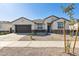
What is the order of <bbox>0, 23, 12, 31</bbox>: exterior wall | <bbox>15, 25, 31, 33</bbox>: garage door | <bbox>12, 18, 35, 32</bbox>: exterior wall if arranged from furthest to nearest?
<bbox>0, 23, 12, 31</bbox>: exterior wall → <bbox>12, 18, 35, 32</bbox>: exterior wall → <bbox>15, 25, 31, 33</bbox>: garage door

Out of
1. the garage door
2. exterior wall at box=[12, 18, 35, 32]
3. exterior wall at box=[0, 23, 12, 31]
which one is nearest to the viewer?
the garage door

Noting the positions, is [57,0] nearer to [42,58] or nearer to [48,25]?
[42,58]

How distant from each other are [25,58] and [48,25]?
29.9 feet

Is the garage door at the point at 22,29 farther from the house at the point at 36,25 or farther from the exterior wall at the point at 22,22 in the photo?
the exterior wall at the point at 22,22

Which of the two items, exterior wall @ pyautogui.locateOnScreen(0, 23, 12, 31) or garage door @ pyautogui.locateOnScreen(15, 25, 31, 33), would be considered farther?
exterior wall @ pyautogui.locateOnScreen(0, 23, 12, 31)

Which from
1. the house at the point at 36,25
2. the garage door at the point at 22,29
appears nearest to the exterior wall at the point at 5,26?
the house at the point at 36,25

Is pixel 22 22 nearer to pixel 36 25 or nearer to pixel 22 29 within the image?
pixel 22 29

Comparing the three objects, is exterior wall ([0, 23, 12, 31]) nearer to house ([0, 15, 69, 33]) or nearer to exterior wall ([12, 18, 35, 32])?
house ([0, 15, 69, 33])

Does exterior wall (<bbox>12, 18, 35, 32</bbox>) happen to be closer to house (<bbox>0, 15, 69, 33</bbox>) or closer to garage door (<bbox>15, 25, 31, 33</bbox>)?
house (<bbox>0, 15, 69, 33</bbox>)

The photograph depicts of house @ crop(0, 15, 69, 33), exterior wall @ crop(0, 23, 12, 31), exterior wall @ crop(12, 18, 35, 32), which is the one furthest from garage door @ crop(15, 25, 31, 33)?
exterior wall @ crop(0, 23, 12, 31)

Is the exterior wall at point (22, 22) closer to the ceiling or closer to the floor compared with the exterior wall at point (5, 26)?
closer to the ceiling

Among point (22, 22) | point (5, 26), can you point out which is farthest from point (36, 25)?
point (5, 26)

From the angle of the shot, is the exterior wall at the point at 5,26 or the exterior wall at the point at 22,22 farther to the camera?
the exterior wall at the point at 5,26

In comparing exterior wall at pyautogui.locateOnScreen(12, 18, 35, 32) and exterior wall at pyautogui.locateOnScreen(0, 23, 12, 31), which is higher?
exterior wall at pyautogui.locateOnScreen(12, 18, 35, 32)
